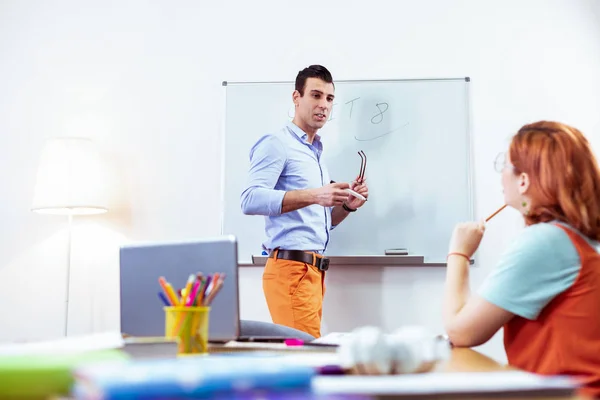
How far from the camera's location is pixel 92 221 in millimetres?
3576

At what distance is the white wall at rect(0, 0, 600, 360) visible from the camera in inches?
135

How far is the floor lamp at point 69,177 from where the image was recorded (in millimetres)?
3236

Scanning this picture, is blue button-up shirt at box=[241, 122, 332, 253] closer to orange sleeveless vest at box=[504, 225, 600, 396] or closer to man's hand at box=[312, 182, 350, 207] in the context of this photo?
man's hand at box=[312, 182, 350, 207]

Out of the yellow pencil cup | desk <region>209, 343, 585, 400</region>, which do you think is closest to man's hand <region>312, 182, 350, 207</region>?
desk <region>209, 343, 585, 400</region>

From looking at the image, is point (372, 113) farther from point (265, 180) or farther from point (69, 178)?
point (69, 178)

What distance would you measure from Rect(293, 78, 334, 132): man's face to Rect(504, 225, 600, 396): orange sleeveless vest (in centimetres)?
183

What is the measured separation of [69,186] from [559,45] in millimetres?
2556

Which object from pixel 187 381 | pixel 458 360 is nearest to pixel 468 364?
pixel 458 360

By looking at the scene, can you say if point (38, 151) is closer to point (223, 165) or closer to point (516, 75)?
point (223, 165)

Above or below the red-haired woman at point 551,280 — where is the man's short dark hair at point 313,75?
above

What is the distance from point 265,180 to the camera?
2.93 m

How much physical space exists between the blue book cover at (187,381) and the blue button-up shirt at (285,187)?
2221 millimetres

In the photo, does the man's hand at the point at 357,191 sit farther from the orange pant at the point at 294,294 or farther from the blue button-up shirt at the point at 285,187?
the orange pant at the point at 294,294

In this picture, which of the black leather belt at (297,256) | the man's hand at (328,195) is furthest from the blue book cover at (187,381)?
the black leather belt at (297,256)
